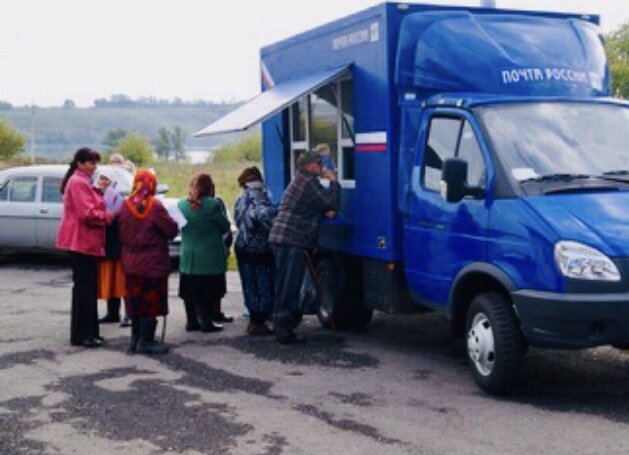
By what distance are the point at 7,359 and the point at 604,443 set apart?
536 cm

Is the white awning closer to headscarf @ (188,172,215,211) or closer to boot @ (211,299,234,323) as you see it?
headscarf @ (188,172,215,211)

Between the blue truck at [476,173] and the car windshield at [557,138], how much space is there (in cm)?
1

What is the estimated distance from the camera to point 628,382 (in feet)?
24.8

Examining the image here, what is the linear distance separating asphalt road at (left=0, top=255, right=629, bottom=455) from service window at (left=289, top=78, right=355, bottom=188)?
1.77 meters

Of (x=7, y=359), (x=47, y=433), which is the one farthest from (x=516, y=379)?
(x=7, y=359)

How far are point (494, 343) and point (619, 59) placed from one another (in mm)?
18036

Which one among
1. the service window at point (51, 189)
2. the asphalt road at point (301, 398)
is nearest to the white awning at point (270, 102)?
the asphalt road at point (301, 398)

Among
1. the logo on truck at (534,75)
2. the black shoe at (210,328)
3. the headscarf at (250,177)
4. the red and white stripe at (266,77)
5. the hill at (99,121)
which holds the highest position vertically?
the hill at (99,121)

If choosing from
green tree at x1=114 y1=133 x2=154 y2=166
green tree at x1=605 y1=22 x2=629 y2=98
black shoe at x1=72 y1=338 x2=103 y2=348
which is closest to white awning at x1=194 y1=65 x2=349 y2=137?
black shoe at x1=72 y1=338 x2=103 y2=348

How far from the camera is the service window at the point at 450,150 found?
7.39 meters

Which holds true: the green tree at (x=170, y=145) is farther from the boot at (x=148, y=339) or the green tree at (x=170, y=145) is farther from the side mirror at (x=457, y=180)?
the side mirror at (x=457, y=180)

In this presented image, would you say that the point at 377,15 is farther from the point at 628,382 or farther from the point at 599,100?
the point at 628,382

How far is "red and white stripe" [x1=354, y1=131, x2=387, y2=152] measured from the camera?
8.42 meters

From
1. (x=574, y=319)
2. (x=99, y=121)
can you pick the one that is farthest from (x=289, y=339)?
(x=99, y=121)
